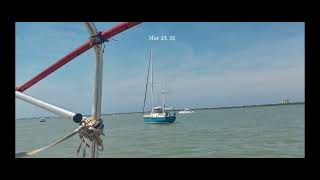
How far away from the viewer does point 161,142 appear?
14984mm

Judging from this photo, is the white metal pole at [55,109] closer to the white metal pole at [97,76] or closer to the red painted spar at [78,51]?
the white metal pole at [97,76]

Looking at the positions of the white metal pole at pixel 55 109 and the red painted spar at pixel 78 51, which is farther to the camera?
the red painted spar at pixel 78 51

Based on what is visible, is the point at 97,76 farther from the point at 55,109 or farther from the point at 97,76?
the point at 55,109

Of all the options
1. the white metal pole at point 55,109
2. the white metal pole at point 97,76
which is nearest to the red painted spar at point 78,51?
the white metal pole at point 97,76

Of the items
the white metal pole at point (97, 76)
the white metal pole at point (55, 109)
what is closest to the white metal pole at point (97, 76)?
the white metal pole at point (97, 76)

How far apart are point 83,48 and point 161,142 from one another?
11999 mm

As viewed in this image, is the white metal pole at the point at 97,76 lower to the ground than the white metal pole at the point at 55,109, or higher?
higher

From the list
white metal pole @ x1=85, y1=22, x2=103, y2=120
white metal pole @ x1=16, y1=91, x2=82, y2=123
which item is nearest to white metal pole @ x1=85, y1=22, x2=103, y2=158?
white metal pole @ x1=85, y1=22, x2=103, y2=120
